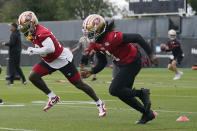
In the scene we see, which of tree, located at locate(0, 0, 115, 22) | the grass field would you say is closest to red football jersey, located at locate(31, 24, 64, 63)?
the grass field

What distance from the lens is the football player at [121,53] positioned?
10344mm

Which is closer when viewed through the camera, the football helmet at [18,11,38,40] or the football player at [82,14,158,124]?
the football player at [82,14,158,124]

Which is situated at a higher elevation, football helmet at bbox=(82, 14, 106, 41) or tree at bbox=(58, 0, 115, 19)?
football helmet at bbox=(82, 14, 106, 41)

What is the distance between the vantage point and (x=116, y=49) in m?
10.5

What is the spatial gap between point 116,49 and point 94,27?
520mm

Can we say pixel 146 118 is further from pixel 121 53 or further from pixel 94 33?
pixel 94 33

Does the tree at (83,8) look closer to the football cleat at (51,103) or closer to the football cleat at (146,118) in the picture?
the football cleat at (51,103)

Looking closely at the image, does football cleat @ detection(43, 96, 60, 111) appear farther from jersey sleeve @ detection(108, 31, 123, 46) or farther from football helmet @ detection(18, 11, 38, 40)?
jersey sleeve @ detection(108, 31, 123, 46)

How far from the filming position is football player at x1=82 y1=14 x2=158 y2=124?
33.9 ft

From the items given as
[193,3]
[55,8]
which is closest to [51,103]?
[55,8]

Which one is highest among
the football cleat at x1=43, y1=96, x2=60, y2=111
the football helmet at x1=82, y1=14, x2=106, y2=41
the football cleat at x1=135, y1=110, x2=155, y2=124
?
the football helmet at x1=82, y1=14, x2=106, y2=41

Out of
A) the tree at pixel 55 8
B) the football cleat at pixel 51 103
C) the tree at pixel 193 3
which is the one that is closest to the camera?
the football cleat at pixel 51 103

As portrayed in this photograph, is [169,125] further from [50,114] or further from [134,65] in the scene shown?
[50,114]

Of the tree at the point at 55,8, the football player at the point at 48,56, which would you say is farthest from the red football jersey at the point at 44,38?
the tree at the point at 55,8
